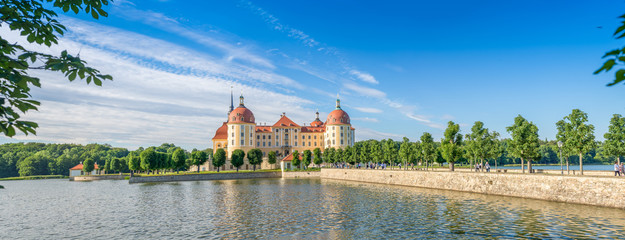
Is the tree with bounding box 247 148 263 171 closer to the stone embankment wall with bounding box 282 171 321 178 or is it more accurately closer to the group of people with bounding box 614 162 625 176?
the stone embankment wall with bounding box 282 171 321 178

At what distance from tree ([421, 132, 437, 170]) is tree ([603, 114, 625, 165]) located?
30.8 meters

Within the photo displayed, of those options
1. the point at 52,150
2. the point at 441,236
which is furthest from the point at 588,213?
the point at 52,150

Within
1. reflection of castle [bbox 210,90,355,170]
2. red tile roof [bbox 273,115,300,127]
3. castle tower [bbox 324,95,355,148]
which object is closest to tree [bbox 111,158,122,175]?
reflection of castle [bbox 210,90,355,170]

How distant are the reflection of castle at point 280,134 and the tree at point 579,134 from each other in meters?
86.5

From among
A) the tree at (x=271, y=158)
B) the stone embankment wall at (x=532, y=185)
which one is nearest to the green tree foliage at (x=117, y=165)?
the tree at (x=271, y=158)

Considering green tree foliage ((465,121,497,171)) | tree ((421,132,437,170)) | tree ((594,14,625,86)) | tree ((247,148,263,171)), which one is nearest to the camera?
tree ((594,14,625,86))

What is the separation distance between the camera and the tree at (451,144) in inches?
2351

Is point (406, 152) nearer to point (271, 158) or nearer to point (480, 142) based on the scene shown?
point (480, 142)

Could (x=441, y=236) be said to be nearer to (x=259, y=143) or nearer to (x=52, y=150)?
(x=259, y=143)

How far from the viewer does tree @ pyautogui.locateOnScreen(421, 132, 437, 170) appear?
6894cm

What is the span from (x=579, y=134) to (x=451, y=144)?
69.3ft

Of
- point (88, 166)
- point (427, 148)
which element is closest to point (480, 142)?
point (427, 148)

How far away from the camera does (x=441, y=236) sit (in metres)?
23.0

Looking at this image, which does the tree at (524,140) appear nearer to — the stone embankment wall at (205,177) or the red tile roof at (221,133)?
the stone embankment wall at (205,177)
